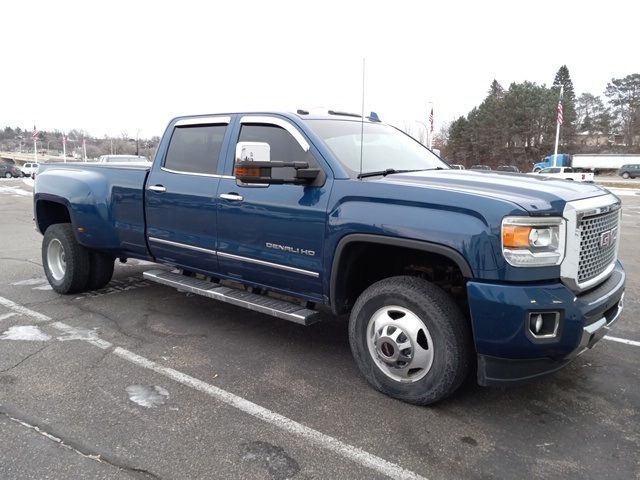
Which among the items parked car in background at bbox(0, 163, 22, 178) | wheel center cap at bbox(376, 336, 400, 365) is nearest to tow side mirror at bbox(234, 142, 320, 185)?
wheel center cap at bbox(376, 336, 400, 365)

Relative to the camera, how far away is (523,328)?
291 centimetres

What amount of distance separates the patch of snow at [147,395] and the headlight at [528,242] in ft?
7.83

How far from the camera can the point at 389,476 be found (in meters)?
2.70

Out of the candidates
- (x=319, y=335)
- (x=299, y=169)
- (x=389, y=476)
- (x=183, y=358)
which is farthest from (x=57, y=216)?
(x=389, y=476)

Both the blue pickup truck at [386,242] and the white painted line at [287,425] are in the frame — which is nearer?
the white painted line at [287,425]

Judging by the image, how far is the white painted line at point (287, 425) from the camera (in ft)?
9.09

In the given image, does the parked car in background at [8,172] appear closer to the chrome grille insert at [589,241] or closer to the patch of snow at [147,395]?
the patch of snow at [147,395]

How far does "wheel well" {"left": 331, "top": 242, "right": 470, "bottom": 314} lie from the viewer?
357 cm

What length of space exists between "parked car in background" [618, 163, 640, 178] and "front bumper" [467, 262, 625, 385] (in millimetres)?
55365

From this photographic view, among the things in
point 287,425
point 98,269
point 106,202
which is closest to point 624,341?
point 287,425

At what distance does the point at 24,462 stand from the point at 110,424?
19.7 inches

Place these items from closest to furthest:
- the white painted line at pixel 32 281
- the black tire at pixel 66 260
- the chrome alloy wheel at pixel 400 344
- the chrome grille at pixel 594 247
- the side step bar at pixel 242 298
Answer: the chrome grille at pixel 594 247 → the chrome alloy wheel at pixel 400 344 → the side step bar at pixel 242 298 → the black tire at pixel 66 260 → the white painted line at pixel 32 281

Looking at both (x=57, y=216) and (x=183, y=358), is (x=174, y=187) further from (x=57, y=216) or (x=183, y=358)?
(x=57, y=216)

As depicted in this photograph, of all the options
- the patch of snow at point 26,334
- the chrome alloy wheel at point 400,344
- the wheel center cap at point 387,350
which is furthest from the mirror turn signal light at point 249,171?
the patch of snow at point 26,334
